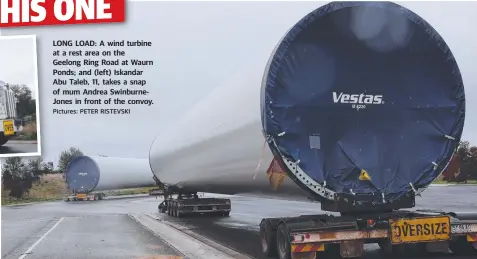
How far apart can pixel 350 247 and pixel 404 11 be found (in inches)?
127

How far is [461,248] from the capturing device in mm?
8258

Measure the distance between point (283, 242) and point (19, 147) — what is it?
4.69 m

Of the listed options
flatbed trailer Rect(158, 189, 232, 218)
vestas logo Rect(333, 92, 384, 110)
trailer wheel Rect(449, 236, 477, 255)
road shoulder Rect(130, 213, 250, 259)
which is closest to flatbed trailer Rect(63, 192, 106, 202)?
flatbed trailer Rect(158, 189, 232, 218)

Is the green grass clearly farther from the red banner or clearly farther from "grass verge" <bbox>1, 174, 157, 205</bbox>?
the red banner

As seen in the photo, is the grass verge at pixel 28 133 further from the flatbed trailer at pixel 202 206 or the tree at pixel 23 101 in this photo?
the flatbed trailer at pixel 202 206

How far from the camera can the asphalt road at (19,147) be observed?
26.3 ft

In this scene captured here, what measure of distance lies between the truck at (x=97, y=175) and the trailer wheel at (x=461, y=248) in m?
34.7

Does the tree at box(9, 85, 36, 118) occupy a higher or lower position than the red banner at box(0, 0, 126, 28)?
lower

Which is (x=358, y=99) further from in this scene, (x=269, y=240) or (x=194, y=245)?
(x=194, y=245)

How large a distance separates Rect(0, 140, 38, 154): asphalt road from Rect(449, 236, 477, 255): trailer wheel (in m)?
6.48

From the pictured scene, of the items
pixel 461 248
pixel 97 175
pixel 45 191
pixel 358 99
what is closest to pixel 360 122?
pixel 358 99

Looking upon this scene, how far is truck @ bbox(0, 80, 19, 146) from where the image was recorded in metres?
9.95

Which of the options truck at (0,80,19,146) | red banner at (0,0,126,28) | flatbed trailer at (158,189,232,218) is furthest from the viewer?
flatbed trailer at (158,189,232,218)

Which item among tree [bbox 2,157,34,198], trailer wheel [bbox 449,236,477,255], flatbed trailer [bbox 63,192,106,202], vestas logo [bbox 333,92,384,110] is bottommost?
flatbed trailer [bbox 63,192,106,202]
